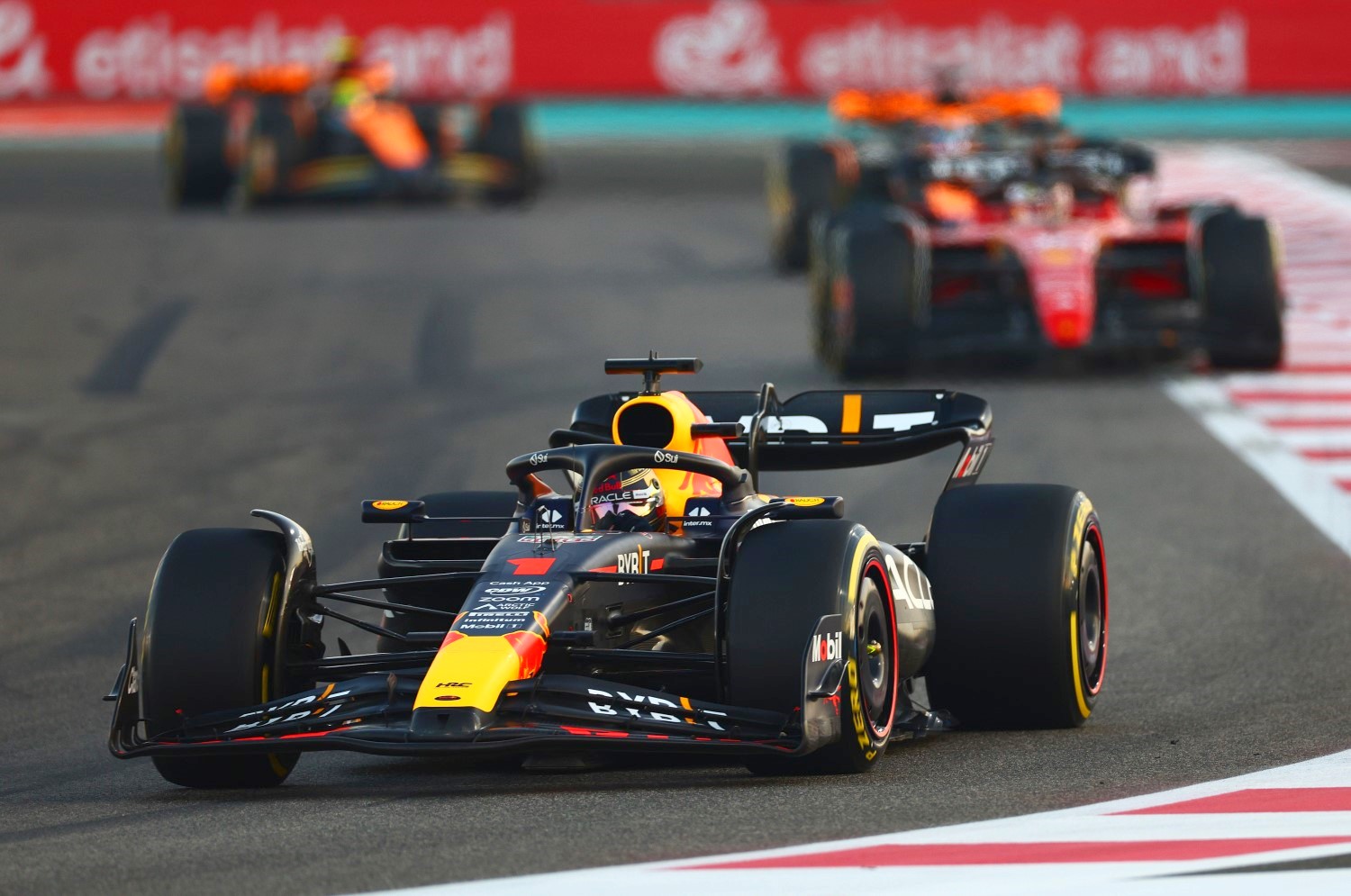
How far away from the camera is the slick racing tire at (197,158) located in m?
26.3

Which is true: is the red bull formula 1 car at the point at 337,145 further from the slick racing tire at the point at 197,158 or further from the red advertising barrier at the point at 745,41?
the red advertising barrier at the point at 745,41

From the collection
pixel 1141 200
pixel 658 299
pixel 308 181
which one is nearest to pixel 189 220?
pixel 308 181

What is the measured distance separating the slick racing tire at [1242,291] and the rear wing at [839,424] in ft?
24.3

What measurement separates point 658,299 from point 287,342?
11.1 feet

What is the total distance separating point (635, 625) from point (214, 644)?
129 cm

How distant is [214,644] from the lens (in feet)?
23.4

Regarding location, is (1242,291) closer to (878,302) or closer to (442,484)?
(878,302)

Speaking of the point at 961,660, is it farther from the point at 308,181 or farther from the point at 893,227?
the point at 308,181

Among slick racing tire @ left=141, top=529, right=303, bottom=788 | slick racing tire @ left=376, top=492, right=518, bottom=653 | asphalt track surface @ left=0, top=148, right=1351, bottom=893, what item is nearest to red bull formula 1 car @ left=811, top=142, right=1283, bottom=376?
asphalt track surface @ left=0, top=148, right=1351, bottom=893

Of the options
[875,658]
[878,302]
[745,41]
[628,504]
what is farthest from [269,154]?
[875,658]

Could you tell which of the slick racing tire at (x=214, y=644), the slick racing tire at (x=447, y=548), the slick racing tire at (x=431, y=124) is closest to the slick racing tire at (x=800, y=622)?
the slick racing tire at (x=447, y=548)

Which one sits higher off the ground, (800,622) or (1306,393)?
(800,622)

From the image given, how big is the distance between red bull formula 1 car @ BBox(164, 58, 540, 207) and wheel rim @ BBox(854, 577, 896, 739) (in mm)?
18520

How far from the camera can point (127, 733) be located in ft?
23.4
